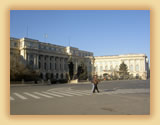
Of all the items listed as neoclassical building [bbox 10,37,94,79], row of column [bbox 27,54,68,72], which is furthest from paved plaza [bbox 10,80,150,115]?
row of column [bbox 27,54,68,72]

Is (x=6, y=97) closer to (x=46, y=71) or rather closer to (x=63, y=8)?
(x=63, y=8)

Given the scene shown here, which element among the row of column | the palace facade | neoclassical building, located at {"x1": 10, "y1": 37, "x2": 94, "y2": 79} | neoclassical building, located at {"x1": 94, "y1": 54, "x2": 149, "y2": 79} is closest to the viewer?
neoclassical building, located at {"x1": 10, "y1": 37, "x2": 94, "y2": 79}

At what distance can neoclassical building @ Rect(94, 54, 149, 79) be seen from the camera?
101 metres

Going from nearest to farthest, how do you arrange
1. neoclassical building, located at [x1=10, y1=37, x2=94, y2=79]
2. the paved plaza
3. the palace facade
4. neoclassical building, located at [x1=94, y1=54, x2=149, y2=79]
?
the paved plaza
neoclassical building, located at [x1=10, y1=37, x2=94, y2=79]
the palace facade
neoclassical building, located at [x1=94, y1=54, x2=149, y2=79]

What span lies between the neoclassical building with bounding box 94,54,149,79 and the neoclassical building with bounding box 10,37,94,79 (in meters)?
8.99

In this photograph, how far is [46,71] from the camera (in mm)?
84750

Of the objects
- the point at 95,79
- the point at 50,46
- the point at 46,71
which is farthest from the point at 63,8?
the point at 50,46

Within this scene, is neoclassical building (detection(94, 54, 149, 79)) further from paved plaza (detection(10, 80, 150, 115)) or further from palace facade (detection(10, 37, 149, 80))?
paved plaza (detection(10, 80, 150, 115))

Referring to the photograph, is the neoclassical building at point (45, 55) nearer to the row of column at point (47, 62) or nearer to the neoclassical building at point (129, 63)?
the row of column at point (47, 62)

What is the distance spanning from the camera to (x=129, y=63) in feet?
343

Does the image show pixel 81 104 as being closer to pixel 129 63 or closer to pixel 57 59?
pixel 57 59

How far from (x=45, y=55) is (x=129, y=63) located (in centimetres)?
5471

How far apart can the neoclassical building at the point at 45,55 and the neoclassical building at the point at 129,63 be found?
8991 mm

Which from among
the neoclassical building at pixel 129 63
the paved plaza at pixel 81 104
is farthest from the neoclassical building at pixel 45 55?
the paved plaza at pixel 81 104
